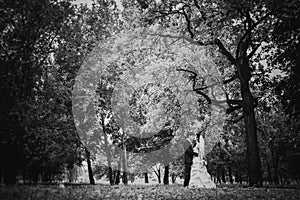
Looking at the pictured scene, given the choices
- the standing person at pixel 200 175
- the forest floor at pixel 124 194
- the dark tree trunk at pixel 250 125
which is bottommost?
the forest floor at pixel 124 194

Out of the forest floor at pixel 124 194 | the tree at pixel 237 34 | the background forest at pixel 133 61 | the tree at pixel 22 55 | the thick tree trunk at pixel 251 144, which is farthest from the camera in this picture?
the thick tree trunk at pixel 251 144

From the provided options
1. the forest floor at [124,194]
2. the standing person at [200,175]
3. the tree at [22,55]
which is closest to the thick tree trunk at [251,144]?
the standing person at [200,175]

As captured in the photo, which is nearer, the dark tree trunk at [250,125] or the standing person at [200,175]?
the dark tree trunk at [250,125]

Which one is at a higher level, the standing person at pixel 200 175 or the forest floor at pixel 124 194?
the standing person at pixel 200 175

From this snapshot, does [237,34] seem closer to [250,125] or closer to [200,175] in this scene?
[250,125]

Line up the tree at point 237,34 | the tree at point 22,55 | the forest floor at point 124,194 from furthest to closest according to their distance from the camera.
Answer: the tree at point 237,34
the tree at point 22,55
the forest floor at point 124,194

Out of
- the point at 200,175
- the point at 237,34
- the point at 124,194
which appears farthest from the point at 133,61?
the point at 124,194

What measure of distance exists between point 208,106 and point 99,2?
1390cm

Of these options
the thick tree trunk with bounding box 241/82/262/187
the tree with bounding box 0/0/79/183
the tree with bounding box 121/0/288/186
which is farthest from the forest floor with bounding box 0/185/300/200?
the tree with bounding box 121/0/288/186

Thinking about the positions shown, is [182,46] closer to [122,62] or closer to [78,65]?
[122,62]

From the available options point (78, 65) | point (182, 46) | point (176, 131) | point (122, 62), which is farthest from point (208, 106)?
point (78, 65)

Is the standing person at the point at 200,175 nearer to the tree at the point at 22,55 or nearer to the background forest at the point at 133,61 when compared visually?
the background forest at the point at 133,61

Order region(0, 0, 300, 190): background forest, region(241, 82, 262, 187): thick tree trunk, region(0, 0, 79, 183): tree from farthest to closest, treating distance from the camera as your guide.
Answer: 1. region(241, 82, 262, 187): thick tree trunk
2. region(0, 0, 300, 190): background forest
3. region(0, 0, 79, 183): tree

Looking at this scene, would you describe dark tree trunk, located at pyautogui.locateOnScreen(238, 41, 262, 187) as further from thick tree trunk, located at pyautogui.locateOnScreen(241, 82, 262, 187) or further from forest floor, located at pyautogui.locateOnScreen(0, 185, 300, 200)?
forest floor, located at pyautogui.locateOnScreen(0, 185, 300, 200)
